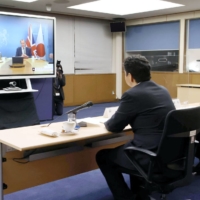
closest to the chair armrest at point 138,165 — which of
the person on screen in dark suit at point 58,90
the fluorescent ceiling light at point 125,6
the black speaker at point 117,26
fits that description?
the person on screen in dark suit at point 58,90

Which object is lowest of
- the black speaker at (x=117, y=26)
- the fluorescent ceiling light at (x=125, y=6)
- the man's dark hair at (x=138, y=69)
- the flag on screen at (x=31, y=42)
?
the man's dark hair at (x=138, y=69)

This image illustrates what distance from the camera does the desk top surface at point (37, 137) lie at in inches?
81.3

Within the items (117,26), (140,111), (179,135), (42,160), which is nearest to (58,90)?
(117,26)

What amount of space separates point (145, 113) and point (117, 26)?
7.21 meters

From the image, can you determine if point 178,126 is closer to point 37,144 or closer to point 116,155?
point 116,155

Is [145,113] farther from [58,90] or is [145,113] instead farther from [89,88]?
[89,88]

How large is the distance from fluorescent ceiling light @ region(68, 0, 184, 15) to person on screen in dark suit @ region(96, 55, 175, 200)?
17.2ft

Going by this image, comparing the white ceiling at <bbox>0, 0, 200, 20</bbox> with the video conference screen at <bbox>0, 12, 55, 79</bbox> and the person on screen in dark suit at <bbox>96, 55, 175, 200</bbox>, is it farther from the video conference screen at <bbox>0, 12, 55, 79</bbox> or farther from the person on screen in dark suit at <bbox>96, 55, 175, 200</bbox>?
the person on screen in dark suit at <bbox>96, 55, 175, 200</bbox>

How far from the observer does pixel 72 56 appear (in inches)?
342

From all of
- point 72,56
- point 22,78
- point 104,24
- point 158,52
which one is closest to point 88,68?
point 72,56

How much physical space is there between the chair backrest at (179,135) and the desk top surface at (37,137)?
0.54 metres

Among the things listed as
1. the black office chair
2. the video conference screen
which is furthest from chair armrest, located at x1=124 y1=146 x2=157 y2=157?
the video conference screen

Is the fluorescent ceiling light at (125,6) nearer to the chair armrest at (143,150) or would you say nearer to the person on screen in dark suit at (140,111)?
the person on screen in dark suit at (140,111)

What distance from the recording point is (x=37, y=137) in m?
2.27
